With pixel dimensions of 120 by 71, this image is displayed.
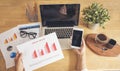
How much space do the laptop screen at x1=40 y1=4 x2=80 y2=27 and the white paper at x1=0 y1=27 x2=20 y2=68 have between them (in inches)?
8.8

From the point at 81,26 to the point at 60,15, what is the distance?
20cm

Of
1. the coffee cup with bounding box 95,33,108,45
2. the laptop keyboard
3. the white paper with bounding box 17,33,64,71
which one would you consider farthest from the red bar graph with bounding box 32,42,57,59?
the coffee cup with bounding box 95,33,108,45

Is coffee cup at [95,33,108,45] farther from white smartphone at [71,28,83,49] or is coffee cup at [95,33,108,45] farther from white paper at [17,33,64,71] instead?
white paper at [17,33,64,71]

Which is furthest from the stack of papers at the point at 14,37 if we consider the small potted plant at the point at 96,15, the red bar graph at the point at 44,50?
the small potted plant at the point at 96,15

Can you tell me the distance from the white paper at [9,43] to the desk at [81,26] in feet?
0.12

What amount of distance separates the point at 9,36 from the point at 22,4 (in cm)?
36

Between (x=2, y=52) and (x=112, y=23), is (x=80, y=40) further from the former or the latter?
(x=2, y=52)

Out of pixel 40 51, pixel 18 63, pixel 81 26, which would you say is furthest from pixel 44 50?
pixel 81 26

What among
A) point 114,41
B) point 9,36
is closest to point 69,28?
point 114,41

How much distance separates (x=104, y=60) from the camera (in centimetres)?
131

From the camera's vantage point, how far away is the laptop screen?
1.34 metres

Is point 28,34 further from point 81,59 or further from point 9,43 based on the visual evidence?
point 81,59

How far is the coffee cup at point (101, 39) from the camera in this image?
52.7 inches

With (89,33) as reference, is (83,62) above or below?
below
